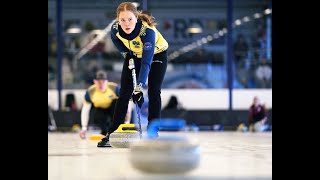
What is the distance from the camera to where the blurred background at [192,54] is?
1324cm

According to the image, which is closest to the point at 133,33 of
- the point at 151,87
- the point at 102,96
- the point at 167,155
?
the point at 151,87

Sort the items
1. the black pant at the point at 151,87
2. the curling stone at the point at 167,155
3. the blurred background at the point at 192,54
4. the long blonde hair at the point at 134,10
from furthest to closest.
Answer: the blurred background at the point at 192,54, the black pant at the point at 151,87, the long blonde hair at the point at 134,10, the curling stone at the point at 167,155

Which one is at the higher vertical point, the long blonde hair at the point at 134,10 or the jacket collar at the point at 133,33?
the long blonde hair at the point at 134,10

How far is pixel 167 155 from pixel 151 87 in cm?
229

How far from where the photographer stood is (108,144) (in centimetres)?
549

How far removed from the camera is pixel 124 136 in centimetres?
486

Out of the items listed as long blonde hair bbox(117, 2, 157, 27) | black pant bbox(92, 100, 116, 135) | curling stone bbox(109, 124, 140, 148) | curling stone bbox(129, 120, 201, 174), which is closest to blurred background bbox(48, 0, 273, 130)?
black pant bbox(92, 100, 116, 135)

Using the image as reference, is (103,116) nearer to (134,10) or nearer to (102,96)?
(102,96)

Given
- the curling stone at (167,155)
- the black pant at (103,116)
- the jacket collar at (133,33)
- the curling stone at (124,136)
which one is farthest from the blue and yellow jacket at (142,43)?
the black pant at (103,116)

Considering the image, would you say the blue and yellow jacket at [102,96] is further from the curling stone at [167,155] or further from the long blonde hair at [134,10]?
the curling stone at [167,155]

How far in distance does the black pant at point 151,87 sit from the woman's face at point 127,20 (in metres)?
0.43

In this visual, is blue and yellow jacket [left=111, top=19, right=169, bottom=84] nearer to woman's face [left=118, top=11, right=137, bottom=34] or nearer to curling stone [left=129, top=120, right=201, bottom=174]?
woman's face [left=118, top=11, right=137, bottom=34]
